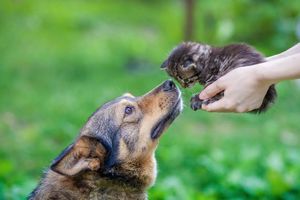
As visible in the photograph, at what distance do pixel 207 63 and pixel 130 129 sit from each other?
87 centimetres

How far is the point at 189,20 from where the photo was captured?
37.8 feet

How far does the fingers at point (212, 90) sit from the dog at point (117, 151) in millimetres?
540

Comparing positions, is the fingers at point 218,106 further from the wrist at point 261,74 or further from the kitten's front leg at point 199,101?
the wrist at point 261,74

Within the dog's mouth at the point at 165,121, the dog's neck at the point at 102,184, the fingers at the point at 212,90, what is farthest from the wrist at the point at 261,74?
the dog's neck at the point at 102,184

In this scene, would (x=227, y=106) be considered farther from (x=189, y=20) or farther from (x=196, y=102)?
(x=189, y=20)

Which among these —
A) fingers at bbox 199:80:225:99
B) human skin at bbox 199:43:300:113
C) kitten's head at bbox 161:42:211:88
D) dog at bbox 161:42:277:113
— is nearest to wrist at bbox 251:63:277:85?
human skin at bbox 199:43:300:113

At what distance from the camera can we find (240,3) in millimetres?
12477

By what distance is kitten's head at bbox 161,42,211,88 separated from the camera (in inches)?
192

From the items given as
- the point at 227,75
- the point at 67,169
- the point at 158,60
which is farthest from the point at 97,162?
the point at 158,60

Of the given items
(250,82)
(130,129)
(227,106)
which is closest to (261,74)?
(250,82)

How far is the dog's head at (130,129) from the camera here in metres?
5.01

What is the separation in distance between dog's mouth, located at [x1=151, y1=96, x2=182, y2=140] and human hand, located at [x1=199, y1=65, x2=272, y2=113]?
584 millimetres

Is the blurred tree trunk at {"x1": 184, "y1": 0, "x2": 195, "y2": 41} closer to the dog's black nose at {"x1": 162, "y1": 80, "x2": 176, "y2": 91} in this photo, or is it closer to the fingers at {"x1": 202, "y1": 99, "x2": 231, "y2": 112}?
the dog's black nose at {"x1": 162, "y1": 80, "x2": 176, "y2": 91}

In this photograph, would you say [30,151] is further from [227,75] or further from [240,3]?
[240,3]
